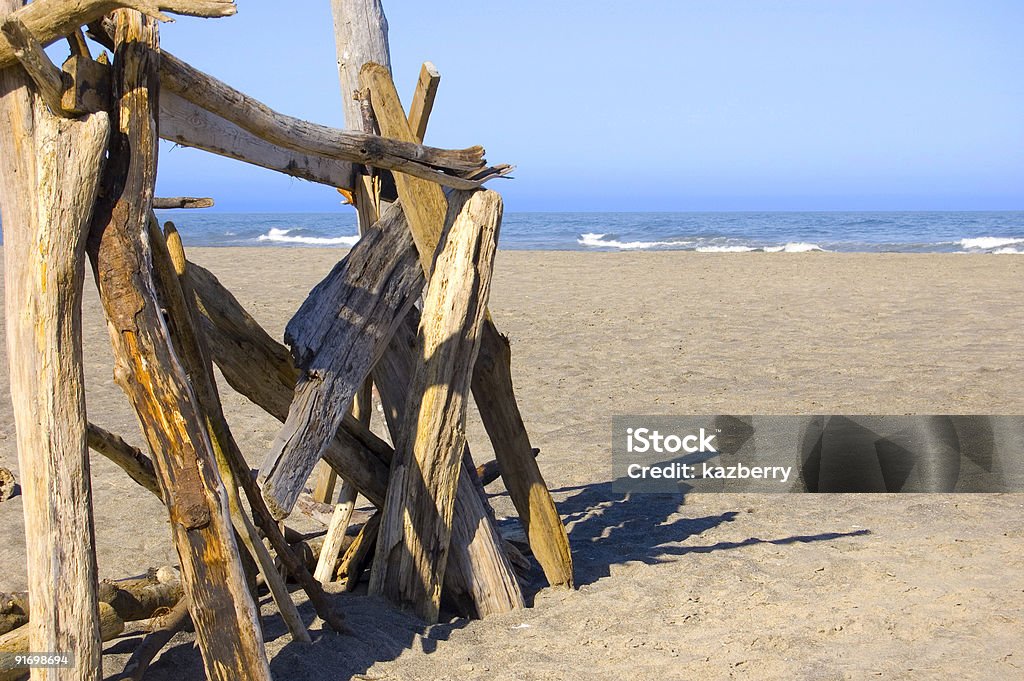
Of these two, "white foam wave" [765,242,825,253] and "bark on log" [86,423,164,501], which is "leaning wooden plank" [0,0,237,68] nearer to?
"bark on log" [86,423,164,501]

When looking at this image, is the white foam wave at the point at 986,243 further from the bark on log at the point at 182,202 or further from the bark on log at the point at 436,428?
the bark on log at the point at 182,202

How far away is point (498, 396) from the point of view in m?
3.97

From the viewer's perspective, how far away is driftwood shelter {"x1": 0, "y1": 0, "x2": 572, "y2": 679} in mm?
2400

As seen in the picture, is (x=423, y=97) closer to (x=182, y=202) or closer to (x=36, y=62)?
(x=182, y=202)

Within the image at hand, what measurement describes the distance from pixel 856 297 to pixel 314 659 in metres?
11.4

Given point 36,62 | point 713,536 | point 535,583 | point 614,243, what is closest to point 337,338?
point 36,62

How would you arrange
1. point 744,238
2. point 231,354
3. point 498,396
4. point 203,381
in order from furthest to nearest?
A: point 744,238 < point 498,396 < point 231,354 < point 203,381

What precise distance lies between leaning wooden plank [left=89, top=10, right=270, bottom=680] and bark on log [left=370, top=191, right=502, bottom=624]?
1.11 metres

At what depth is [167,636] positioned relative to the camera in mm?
3143

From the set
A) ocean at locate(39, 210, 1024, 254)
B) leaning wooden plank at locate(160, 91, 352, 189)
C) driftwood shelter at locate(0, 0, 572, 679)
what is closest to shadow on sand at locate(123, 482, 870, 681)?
driftwood shelter at locate(0, 0, 572, 679)

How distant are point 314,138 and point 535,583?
226 cm

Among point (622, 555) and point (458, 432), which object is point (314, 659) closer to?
point (458, 432)

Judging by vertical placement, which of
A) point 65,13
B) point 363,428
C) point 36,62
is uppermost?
point 65,13

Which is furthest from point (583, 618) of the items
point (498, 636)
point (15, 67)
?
point (15, 67)
